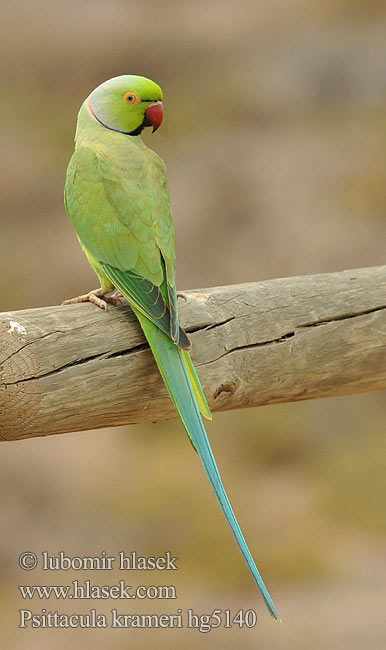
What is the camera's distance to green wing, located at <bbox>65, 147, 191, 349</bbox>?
52.7 inches

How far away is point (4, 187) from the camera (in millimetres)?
3428

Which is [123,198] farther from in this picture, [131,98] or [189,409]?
[189,409]

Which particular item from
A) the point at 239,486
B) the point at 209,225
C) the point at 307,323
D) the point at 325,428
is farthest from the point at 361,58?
the point at 307,323

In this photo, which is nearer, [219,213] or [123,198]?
[123,198]

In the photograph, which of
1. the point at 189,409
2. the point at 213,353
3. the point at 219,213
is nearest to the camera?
the point at 189,409

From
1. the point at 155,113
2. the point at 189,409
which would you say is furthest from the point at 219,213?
the point at 189,409

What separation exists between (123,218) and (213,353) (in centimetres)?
27

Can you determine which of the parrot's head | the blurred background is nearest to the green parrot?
the parrot's head

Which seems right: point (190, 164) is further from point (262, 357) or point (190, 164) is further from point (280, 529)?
point (262, 357)

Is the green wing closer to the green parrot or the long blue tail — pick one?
the green parrot

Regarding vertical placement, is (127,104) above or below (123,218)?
above

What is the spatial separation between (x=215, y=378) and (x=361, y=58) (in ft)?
8.83

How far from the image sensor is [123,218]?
1347mm

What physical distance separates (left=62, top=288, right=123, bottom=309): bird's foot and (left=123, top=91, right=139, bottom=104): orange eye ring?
0.31m
